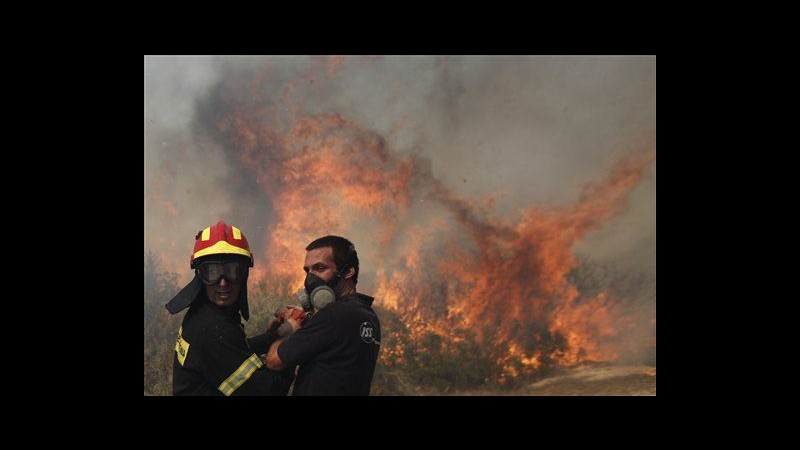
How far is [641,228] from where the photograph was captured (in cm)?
841


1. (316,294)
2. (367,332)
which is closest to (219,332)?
(316,294)

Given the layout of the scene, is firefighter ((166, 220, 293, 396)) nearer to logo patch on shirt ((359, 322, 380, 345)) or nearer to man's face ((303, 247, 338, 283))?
man's face ((303, 247, 338, 283))

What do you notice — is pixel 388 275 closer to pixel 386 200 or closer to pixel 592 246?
pixel 386 200

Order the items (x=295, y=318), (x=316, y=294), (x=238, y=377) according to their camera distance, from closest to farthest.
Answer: (x=238, y=377) < (x=316, y=294) < (x=295, y=318)

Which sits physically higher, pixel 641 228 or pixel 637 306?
pixel 641 228

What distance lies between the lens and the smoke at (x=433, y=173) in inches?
333

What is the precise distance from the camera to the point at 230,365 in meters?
5.94

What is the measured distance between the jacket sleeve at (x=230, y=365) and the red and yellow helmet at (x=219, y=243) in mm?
742

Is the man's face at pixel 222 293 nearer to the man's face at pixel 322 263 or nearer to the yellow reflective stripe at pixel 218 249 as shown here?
the yellow reflective stripe at pixel 218 249

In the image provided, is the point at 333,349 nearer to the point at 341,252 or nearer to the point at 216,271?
the point at 341,252

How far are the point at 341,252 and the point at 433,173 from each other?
98.1 inches

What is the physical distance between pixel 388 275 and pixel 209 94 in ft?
11.8

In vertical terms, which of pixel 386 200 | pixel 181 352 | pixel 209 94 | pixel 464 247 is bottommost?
pixel 181 352

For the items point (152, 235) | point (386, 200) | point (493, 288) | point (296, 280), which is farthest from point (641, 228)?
point (152, 235)
